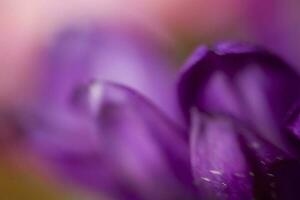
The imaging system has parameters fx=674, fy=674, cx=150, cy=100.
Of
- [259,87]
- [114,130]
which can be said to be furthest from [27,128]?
[259,87]

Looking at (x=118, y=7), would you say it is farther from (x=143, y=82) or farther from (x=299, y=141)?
(x=299, y=141)

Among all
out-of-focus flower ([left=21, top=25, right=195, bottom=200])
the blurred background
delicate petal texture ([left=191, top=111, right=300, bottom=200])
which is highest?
the blurred background

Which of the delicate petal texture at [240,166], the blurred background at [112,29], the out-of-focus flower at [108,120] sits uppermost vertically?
the blurred background at [112,29]

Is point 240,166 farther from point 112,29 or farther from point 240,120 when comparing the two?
point 112,29

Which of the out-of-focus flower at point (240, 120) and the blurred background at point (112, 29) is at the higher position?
the blurred background at point (112, 29)

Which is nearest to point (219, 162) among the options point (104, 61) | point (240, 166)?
point (240, 166)

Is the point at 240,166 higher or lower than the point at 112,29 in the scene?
lower

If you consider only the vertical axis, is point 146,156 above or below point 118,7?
below
